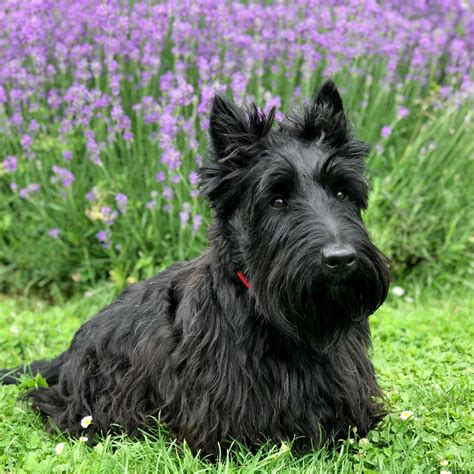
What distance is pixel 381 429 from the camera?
11.3ft

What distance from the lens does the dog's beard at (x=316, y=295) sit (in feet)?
9.28

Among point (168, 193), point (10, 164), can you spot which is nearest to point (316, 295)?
point (168, 193)

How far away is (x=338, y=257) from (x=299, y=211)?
0.89ft

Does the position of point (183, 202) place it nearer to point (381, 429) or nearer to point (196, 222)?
point (196, 222)

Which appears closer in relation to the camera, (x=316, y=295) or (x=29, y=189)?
(x=316, y=295)

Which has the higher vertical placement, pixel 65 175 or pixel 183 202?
pixel 65 175

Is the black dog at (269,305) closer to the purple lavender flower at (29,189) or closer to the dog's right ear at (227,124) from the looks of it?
the dog's right ear at (227,124)

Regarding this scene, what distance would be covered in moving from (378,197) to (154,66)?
1.98 meters

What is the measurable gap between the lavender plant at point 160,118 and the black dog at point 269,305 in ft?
6.55

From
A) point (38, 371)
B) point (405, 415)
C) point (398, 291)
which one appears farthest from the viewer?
point (398, 291)

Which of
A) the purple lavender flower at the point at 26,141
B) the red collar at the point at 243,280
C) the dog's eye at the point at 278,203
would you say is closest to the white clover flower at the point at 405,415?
the red collar at the point at 243,280

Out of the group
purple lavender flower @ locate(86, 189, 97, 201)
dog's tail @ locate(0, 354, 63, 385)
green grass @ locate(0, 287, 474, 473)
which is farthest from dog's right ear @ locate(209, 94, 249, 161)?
purple lavender flower @ locate(86, 189, 97, 201)

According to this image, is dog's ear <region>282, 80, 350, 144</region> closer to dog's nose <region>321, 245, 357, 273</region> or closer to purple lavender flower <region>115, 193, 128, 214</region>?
dog's nose <region>321, 245, 357, 273</region>

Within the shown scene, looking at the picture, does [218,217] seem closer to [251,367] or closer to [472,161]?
[251,367]
